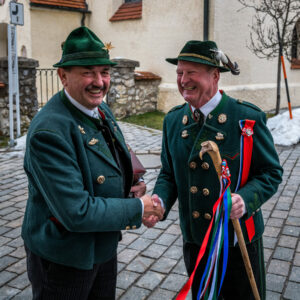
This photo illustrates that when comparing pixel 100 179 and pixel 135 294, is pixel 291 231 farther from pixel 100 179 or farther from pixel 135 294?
pixel 100 179

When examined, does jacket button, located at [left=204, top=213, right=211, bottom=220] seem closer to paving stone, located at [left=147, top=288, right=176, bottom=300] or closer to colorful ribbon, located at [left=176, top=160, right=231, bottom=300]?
colorful ribbon, located at [left=176, top=160, right=231, bottom=300]

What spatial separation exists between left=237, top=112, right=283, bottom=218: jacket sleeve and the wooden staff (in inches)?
5.6

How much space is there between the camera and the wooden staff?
78.5 inches

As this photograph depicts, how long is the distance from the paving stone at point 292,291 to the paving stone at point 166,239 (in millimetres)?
1338

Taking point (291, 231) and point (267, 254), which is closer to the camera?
→ point (267, 254)

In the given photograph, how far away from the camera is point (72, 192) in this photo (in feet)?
5.93

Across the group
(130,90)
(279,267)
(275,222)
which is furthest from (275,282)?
(130,90)

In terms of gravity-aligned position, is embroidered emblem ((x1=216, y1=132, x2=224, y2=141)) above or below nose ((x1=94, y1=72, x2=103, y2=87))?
below

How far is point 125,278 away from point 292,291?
4.77 ft

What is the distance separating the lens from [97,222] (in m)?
1.86

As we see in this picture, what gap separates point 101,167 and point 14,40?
296 inches

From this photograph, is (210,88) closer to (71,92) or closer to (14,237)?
(71,92)

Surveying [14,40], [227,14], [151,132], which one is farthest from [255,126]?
[227,14]

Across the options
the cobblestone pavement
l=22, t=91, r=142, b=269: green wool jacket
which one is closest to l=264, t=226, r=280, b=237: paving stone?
the cobblestone pavement
